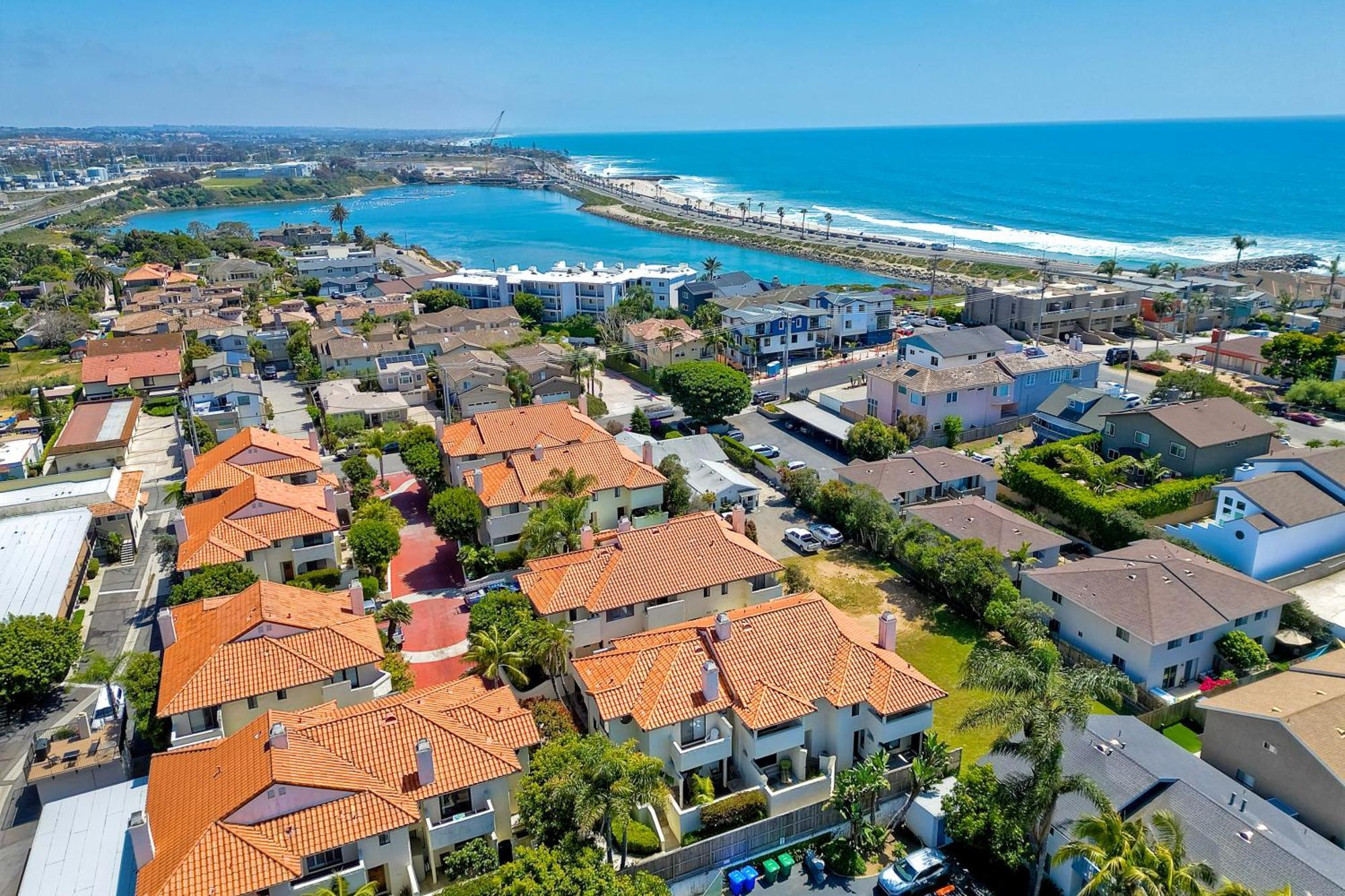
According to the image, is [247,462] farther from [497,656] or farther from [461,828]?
[461,828]

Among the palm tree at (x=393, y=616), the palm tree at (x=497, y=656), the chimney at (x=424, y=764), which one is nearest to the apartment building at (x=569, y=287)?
the palm tree at (x=393, y=616)

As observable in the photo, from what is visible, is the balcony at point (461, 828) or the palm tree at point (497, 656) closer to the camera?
the balcony at point (461, 828)

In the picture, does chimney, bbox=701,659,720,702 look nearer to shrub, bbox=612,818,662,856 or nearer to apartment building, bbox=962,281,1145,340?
shrub, bbox=612,818,662,856

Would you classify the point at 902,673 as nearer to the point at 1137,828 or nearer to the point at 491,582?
the point at 1137,828

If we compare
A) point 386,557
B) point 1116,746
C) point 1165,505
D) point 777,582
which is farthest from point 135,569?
point 1165,505

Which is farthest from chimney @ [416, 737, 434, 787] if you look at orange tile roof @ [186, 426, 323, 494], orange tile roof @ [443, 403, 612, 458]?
orange tile roof @ [186, 426, 323, 494]

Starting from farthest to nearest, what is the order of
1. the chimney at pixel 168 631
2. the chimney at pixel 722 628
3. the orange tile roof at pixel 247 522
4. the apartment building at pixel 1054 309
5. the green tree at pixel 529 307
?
the green tree at pixel 529 307 < the apartment building at pixel 1054 309 < the orange tile roof at pixel 247 522 < the chimney at pixel 168 631 < the chimney at pixel 722 628

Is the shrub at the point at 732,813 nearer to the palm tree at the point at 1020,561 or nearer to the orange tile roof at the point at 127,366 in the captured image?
the palm tree at the point at 1020,561
